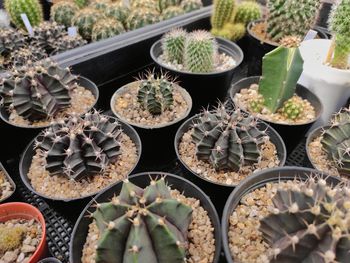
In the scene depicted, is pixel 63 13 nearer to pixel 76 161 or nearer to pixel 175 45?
pixel 175 45

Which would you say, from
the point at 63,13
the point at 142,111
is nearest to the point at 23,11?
the point at 63,13

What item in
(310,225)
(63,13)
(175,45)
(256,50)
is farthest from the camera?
(63,13)

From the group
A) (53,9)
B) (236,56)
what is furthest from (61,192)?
→ (53,9)

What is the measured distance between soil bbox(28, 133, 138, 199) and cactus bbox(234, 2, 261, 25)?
157 cm

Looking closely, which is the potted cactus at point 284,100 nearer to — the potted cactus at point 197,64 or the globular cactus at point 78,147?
the potted cactus at point 197,64

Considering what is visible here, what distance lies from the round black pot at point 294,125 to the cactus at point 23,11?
1693 mm

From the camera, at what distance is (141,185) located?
1178 millimetres

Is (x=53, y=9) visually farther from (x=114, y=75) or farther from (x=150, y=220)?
(x=150, y=220)

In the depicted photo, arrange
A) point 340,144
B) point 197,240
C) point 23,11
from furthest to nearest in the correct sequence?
point 23,11
point 340,144
point 197,240

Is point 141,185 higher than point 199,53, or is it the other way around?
point 199,53

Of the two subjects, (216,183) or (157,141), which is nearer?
(216,183)

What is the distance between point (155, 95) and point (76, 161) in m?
0.53

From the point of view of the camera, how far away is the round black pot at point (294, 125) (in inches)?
59.6

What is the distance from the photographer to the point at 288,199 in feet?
2.93
